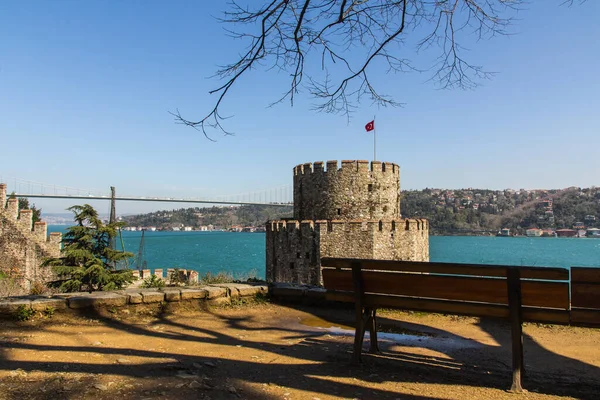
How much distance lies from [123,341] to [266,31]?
344 cm

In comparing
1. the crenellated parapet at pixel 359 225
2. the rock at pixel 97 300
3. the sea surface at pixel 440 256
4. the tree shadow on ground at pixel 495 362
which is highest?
the crenellated parapet at pixel 359 225

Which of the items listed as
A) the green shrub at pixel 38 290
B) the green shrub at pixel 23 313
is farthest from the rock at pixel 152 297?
the green shrub at pixel 38 290

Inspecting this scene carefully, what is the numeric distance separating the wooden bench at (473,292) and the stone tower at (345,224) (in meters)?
10.1

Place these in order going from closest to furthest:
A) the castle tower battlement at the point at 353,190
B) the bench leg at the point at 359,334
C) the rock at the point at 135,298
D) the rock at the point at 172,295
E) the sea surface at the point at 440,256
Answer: the bench leg at the point at 359,334, the rock at the point at 135,298, the rock at the point at 172,295, the castle tower battlement at the point at 353,190, the sea surface at the point at 440,256

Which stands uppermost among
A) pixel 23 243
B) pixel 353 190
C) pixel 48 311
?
pixel 353 190

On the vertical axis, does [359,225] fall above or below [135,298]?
above

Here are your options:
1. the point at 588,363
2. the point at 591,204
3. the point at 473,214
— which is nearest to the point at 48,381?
the point at 588,363

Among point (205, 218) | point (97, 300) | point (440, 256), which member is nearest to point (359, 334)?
point (97, 300)

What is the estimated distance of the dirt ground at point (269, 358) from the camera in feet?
9.45

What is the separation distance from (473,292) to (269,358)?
184cm

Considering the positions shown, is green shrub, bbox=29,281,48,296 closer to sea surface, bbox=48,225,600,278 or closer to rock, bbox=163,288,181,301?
sea surface, bbox=48,225,600,278

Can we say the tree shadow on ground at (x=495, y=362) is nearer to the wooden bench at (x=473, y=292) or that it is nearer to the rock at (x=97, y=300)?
the wooden bench at (x=473, y=292)

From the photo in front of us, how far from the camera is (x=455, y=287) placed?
347 cm

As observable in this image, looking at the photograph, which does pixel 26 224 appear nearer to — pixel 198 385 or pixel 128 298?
pixel 128 298
